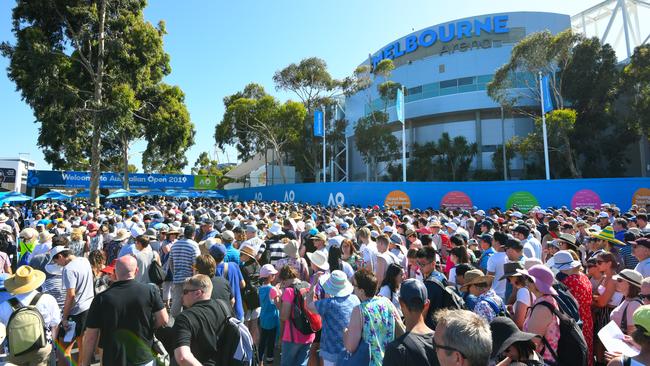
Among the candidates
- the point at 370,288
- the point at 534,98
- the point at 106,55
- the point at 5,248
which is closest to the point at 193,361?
the point at 370,288

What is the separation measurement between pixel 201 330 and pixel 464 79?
39.2 m

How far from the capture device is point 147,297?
3.36m

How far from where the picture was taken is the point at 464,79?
3753cm

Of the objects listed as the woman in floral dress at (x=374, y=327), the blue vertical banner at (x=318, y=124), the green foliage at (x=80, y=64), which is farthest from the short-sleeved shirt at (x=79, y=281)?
the blue vertical banner at (x=318, y=124)

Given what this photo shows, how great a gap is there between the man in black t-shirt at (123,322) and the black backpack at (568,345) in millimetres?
3169

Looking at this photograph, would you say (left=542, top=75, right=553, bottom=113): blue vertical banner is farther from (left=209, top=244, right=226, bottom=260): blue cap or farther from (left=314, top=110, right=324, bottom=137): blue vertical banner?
(left=209, top=244, right=226, bottom=260): blue cap

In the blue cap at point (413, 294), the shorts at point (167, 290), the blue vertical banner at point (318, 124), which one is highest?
the blue vertical banner at point (318, 124)

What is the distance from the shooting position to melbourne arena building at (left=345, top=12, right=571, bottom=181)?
36.6 meters

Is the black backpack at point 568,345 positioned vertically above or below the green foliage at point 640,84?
below

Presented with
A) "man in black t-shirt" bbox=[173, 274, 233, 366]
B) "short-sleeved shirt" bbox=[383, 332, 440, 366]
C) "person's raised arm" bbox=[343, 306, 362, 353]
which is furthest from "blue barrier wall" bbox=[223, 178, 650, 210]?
"man in black t-shirt" bbox=[173, 274, 233, 366]

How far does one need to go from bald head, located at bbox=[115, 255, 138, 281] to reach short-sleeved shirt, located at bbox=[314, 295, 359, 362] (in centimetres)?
167

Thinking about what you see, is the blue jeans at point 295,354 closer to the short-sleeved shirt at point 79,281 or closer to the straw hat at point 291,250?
the straw hat at point 291,250

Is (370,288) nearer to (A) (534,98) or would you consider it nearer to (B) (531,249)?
(B) (531,249)

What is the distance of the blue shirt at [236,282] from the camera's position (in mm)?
4800
